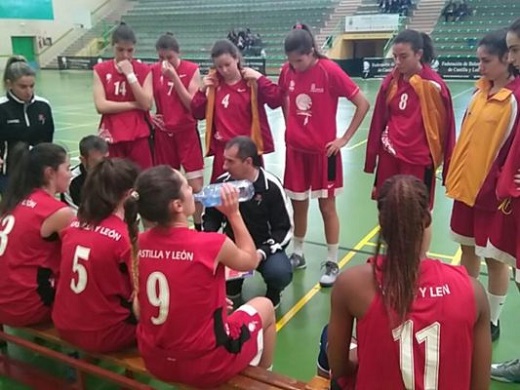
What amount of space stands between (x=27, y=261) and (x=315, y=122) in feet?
6.89

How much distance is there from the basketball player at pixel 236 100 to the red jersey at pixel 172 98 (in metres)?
0.31

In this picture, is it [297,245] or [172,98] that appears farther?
[172,98]

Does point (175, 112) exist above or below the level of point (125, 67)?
below

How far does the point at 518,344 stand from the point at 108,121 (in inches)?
132

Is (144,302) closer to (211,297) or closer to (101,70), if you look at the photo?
(211,297)

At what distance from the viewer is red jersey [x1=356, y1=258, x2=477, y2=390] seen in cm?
157

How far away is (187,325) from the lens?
205 cm

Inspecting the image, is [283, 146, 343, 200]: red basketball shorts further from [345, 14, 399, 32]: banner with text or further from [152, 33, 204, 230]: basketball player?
[345, 14, 399, 32]: banner with text

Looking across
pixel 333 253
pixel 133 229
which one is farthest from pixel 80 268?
pixel 333 253

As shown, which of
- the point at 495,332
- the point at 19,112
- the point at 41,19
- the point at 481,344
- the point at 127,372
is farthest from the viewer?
the point at 41,19

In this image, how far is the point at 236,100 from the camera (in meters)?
4.08

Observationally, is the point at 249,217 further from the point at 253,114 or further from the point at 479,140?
the point at 479,140

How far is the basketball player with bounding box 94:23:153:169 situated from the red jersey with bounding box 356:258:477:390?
311 cm

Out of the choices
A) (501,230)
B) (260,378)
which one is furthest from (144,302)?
(501,230)
